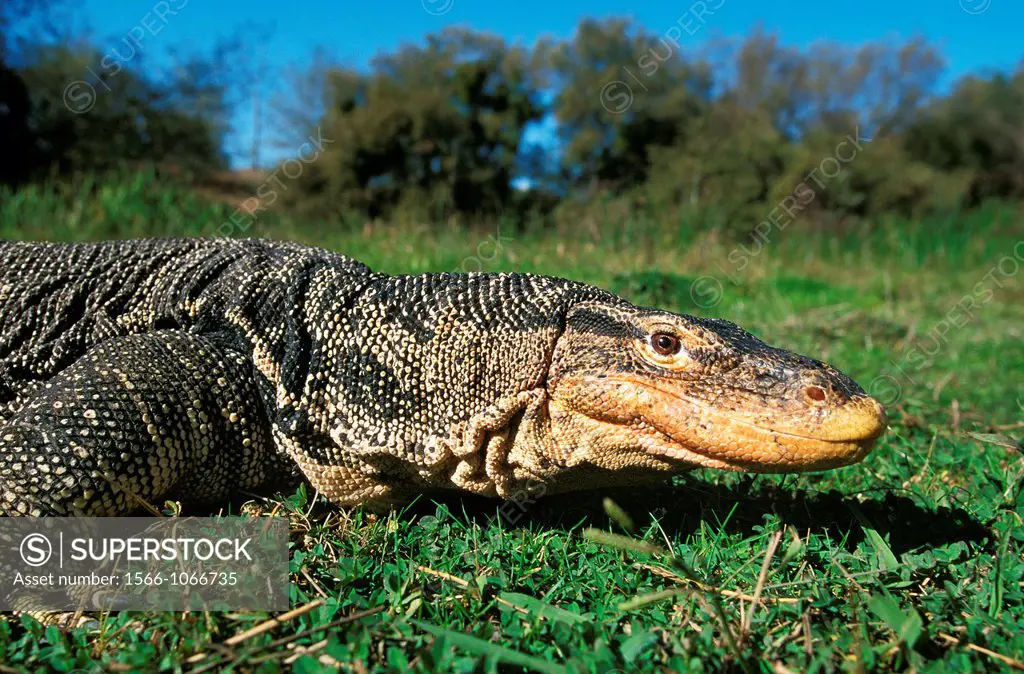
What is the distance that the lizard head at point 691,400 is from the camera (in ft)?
6.54

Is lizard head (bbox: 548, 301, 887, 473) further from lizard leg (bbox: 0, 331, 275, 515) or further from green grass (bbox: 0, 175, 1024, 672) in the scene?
lizard leg (bbox: 0, 331, 275, 515)

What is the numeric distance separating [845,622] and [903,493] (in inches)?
48.0

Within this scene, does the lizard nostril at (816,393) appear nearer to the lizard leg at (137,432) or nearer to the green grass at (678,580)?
the green grass at (678,580)

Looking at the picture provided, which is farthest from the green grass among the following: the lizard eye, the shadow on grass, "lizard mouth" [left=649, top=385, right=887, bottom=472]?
the lizard eye

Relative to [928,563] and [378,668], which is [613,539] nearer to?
[378,668]

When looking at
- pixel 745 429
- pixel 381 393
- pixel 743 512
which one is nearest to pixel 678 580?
pixel 745 429

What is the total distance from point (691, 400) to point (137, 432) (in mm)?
1703

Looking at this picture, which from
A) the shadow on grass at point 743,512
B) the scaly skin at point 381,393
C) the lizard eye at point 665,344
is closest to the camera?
the scaly skin at point 381,393

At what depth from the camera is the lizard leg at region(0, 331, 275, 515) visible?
215 cm

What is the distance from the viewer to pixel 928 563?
225cm

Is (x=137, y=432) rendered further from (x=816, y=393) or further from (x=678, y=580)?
(x=816, y=393)

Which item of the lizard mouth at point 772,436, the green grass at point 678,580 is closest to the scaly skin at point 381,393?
the lizard mouth at point 772,436

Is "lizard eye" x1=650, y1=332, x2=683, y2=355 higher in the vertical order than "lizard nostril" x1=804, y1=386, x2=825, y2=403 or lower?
higher

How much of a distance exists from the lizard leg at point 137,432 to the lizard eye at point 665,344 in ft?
4.55
